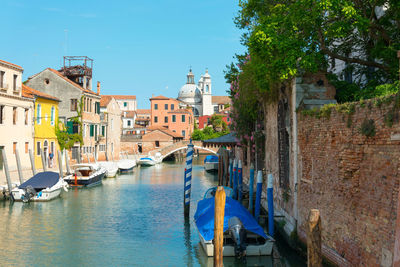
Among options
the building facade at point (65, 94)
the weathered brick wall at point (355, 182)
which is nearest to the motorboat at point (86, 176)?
the building facade at point (65, 94)

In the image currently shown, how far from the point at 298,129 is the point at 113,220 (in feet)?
26.9

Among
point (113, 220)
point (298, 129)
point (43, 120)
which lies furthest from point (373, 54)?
point (43, 120)

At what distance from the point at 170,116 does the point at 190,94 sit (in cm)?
3358

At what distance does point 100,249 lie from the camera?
11.9m

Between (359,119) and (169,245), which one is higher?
(359,119)

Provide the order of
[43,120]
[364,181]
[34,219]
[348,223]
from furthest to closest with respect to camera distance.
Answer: [43,120] → [34,219] → [348,223] → [364,181]

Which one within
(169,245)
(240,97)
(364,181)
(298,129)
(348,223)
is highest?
(240,97)

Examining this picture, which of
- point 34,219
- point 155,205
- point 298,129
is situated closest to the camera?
point 298,129

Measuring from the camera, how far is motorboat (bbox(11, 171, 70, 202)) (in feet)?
59.3

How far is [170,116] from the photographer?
70.0m

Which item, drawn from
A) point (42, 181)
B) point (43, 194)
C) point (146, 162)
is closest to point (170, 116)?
point (146, 162)

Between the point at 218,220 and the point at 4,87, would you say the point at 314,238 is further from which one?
the point at 4,87

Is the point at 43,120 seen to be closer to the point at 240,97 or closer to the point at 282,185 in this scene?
the point at 240,97

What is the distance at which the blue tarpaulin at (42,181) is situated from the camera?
18938 mm
